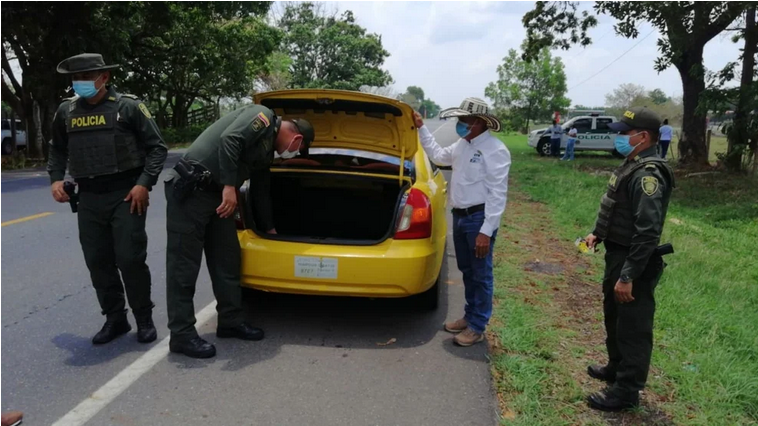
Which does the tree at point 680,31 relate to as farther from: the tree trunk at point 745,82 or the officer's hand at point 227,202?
the officer's hand at point 227,202

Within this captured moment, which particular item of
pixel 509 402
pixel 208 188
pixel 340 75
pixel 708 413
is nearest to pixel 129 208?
pixel 208 188

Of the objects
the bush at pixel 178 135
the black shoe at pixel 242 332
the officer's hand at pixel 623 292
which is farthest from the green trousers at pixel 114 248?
the bush at pixel 178 135

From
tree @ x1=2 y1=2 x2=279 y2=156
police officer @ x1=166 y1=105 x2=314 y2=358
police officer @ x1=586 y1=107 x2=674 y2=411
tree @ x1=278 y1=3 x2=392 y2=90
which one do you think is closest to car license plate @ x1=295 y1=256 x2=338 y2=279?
police officer @ x1=166 y1=105 x2=314 y2=358

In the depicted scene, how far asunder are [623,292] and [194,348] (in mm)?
2528

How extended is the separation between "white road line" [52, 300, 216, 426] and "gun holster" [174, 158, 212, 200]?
1.01 meters

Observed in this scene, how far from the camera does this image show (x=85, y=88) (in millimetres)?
3703

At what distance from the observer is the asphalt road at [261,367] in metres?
3.05

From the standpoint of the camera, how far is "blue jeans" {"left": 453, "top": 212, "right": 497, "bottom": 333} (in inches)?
155

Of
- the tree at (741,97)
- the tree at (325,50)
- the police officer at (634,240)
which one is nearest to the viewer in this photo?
the police officer at (634,240)

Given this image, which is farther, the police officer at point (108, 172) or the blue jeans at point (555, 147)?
the blue jeans at point (555, 147)

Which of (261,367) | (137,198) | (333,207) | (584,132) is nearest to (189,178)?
(137,198)

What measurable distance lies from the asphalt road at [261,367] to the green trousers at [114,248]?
11.2 inches

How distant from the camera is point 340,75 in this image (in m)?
52.8

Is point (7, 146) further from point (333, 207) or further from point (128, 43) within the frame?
point (333, 207)
